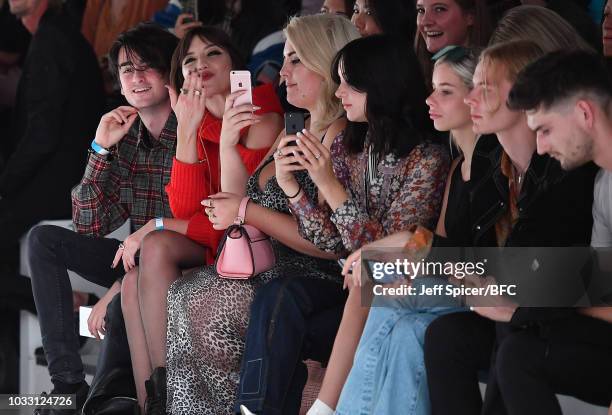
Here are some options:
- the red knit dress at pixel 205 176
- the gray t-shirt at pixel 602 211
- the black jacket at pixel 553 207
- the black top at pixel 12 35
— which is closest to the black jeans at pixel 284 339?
the red knit dress at pixel 205 176

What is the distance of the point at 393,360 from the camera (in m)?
3.46

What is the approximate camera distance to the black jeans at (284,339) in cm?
384

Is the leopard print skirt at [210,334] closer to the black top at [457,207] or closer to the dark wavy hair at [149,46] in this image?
the black top at [457,207]

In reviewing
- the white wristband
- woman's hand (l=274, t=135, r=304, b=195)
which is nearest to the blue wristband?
the white wristband

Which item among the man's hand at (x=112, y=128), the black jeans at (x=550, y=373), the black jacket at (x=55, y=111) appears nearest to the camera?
the black jeans at (x=550, y=373)

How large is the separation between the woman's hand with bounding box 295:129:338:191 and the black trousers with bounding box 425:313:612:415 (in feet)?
2.27

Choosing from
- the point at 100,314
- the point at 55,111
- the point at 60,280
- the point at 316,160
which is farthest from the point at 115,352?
the point at 55,111

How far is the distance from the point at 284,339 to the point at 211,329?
34cm

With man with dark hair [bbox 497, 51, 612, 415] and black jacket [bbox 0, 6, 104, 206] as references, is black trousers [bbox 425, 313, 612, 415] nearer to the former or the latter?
man with dark hair [bbox 497, 51, 612, 415]

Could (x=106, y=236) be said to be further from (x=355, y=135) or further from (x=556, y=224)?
(x=556, y=224)

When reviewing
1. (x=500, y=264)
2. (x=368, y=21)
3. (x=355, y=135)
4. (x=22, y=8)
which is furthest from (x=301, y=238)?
(x=22, y=8)

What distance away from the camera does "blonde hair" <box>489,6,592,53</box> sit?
3756 mm

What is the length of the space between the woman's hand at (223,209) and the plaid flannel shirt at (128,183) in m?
0.65

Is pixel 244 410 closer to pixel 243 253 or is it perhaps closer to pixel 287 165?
pixel 243 253
